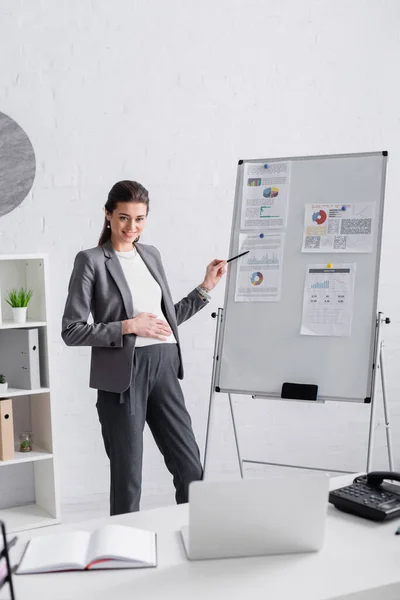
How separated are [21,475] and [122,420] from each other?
3.67ft

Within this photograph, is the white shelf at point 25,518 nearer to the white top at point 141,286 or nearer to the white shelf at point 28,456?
the white shelf at point 28,456

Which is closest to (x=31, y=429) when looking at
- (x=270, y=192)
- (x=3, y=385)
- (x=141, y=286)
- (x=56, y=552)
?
(x=3, y=385)

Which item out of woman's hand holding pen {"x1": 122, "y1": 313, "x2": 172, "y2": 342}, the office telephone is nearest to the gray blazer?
woman's hand holding pen {"x1": 122, "y1": 313, "x2": 172, "y2": 342}

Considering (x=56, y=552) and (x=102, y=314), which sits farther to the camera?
(x=102, y=314)

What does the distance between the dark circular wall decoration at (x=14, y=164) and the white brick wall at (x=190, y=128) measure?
0.04 m

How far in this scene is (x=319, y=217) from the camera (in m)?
2.82

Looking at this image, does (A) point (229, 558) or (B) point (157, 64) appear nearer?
(A) point (229, 558)

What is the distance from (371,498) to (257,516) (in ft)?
1.25

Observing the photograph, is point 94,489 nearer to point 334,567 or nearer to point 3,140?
point 3,140

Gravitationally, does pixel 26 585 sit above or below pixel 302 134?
below

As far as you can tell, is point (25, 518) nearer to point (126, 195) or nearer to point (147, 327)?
point (147, 327)

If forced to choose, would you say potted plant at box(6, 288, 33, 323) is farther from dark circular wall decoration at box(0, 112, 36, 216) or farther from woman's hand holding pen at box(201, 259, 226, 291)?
woman's hand holding pen at box(201, 259, 226, 291)

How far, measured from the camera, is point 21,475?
11.5 ft

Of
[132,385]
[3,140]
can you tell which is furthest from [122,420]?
[3,140]
